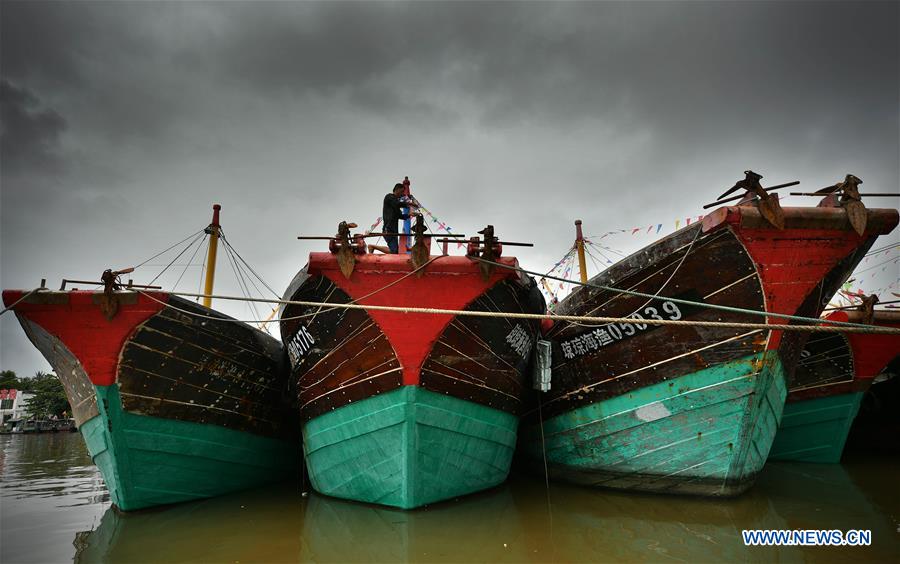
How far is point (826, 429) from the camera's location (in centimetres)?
931

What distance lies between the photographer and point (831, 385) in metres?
9.04

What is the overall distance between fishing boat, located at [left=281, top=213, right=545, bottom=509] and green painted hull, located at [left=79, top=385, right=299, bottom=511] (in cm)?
171

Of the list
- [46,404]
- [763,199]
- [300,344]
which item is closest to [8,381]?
[46,404]

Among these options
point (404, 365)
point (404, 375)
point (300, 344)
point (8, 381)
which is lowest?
point (404, 375)

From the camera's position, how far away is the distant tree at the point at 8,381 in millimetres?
50594

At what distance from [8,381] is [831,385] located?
70379 mm

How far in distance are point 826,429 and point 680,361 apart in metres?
5.82

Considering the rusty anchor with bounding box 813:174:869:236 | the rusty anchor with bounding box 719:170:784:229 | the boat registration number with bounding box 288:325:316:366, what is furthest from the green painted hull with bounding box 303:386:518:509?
the rusty anchor with bounding box 813:174:869:236

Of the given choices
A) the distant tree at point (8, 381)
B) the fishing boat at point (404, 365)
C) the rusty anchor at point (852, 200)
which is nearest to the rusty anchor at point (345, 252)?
the fishing boat at point (404, 365)

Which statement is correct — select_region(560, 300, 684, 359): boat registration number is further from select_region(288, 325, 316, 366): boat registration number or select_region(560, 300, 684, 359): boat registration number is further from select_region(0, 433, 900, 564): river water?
select_region(288, 325, 316, 366): boat registration number

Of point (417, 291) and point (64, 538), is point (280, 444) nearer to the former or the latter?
point (64, 538)

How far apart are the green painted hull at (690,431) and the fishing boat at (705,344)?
0.01m

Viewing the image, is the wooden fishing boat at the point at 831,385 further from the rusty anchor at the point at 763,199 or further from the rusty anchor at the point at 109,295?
the rusty anchor at the point at 109,295

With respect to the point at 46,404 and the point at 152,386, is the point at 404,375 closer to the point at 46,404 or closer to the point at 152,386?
the point at 152,386
